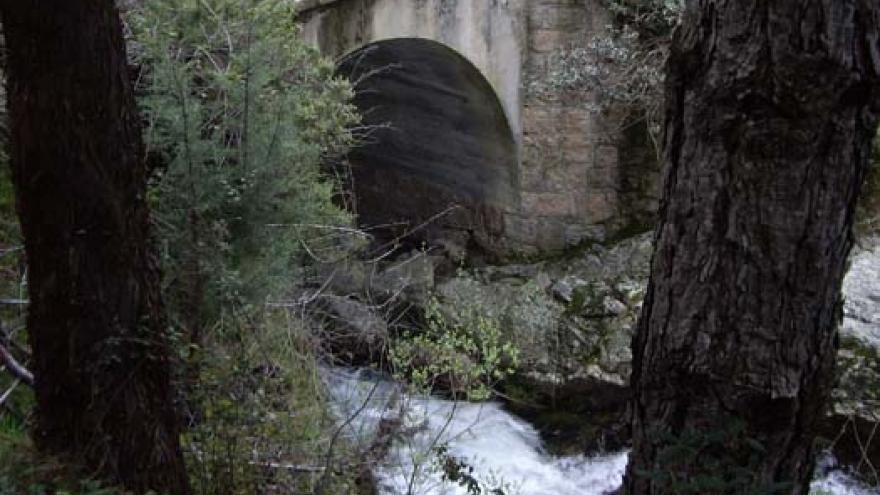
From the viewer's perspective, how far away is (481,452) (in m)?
6.21

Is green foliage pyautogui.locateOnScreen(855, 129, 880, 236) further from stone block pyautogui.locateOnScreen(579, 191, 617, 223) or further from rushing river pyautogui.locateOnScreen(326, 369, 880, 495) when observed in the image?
rushing river pyautogui.locateOnScreen(326, 369, 880, 495)

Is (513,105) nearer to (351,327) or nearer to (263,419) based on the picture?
(351,327)

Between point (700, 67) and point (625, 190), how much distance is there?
596 centimetres

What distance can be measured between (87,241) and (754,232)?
5.75 ft

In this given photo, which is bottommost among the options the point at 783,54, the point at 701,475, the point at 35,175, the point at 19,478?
the point at 19,478

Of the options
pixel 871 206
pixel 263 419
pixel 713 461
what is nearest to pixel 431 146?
pixel 871 206

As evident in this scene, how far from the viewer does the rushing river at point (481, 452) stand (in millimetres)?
4738

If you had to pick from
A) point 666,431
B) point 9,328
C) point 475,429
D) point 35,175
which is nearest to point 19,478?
point 35,175

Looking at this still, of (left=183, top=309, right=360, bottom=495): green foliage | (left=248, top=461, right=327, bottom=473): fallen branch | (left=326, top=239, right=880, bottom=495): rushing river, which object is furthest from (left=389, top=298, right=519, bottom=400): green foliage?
(left=248, top=461, right=327, bottom=473): fallen branch

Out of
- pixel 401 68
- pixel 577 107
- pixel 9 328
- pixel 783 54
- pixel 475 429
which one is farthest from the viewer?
pixel 401 68

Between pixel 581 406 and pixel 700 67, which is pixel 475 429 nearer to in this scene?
pixel 581 406

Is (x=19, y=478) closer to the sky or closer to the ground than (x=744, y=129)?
closer to the ground

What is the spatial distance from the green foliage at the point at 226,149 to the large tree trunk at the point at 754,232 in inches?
106

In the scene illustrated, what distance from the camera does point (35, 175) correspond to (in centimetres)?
266
